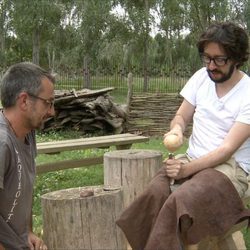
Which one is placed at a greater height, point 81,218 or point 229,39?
point 229,39

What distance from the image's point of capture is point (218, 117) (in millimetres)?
3076

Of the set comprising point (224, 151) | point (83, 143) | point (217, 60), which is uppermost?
point (217, 60)

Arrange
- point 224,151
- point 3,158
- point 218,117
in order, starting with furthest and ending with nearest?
point 218,117, point 224,151, point 3,158

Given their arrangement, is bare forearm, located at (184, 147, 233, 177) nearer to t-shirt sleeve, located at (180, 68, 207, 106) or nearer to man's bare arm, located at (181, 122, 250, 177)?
man's bare arm, located at (181, 122, 250, 177)

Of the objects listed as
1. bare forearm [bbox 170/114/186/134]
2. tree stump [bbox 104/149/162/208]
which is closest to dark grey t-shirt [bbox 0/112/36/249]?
bare forearm [bbox 170/114/186/134]

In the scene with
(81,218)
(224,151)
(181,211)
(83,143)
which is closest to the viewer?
(181,211)

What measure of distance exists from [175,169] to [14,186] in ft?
3.28

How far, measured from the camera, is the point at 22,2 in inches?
972

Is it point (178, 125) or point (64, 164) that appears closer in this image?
point (178, 125)

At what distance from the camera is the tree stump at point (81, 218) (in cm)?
322

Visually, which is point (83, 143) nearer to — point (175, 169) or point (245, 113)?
point (175, 169)

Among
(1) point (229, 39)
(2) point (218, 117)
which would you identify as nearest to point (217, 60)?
(1) point (229, 39)

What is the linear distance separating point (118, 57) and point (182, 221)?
23.8 meters

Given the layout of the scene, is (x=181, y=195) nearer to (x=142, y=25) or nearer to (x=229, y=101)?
(x=229, y=101)
